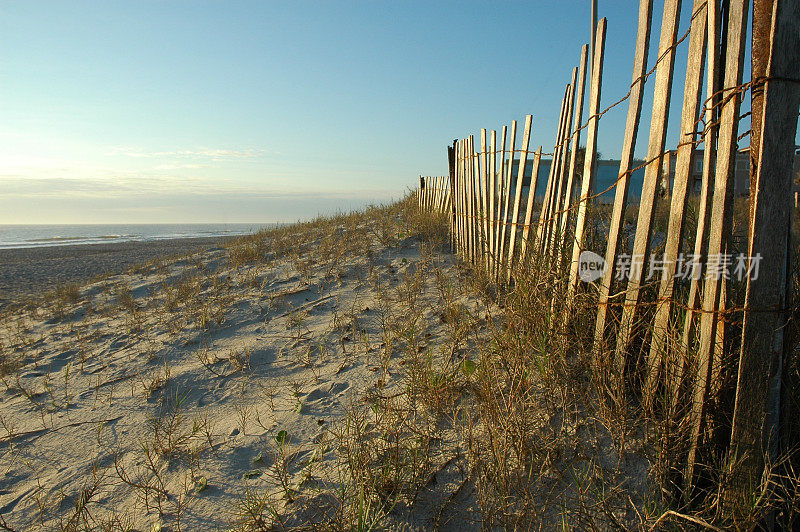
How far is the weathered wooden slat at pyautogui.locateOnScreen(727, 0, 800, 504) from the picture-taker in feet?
4.83

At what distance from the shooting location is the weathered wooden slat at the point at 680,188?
5.78 ft

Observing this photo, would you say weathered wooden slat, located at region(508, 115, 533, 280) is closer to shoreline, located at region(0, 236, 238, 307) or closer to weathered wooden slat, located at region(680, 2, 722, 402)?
weathered wooden slat, located at region(680, 2, 722, 402)

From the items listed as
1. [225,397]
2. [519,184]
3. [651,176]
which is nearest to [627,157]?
[651,176]

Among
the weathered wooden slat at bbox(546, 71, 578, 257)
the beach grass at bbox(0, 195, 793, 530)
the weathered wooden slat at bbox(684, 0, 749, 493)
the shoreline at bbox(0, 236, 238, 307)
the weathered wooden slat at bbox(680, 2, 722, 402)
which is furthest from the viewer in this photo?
the shoreline at bbox(0, 236, 238, 307)

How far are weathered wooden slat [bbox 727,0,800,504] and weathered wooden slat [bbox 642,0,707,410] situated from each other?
0.28 metres

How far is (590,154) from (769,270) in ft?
4.09

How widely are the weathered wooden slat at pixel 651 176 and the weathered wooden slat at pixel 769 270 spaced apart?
1.54ft

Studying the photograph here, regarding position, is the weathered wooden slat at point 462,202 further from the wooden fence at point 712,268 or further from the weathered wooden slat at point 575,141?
the wooden fence at point 712,268

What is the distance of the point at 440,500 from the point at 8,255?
2278 centimetres

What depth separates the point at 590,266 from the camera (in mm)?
2578

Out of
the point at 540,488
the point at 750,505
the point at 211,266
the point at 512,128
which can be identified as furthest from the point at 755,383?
the point at 211,266

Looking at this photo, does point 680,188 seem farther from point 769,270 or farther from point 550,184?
point 550,184

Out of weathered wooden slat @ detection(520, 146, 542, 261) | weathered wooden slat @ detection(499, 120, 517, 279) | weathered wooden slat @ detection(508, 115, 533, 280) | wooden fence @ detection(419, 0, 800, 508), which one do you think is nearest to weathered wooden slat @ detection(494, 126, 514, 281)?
weathered wooden slat @ detection(499, 120, 517, 279)

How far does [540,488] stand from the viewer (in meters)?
1.88
